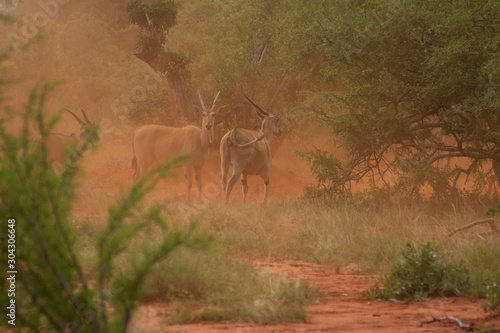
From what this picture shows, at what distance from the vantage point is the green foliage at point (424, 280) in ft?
16.7

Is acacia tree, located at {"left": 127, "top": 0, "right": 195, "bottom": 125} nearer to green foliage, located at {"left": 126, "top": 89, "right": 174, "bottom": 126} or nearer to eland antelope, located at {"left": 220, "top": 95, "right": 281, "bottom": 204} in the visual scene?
green foliage, located at {"left": 126, "top": 89, "right": 174, "bottom": 126}

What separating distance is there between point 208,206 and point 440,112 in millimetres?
4894

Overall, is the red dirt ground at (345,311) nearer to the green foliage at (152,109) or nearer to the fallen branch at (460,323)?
the fallen branch at (460,323)

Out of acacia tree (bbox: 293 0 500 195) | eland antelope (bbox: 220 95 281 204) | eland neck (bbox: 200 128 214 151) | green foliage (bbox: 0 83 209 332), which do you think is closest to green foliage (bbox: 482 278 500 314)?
green foliage (bbox: 0 83 209 332)

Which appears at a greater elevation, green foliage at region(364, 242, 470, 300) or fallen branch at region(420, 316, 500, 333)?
green foliage at region(364, 242, 470, 300)

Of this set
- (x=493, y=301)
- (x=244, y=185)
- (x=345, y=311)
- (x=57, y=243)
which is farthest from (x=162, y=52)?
(x=57, y=243)

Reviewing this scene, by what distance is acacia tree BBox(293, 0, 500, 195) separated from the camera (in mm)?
9188

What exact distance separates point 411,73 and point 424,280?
20.4ft

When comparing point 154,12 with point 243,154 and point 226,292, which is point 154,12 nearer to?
point 243,154

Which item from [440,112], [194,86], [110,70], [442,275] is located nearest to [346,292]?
[442,275]

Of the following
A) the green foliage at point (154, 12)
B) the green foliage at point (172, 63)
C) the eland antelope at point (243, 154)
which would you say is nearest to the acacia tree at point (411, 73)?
the eland antelope at point (243, 154)

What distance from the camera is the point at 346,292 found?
5410 mm

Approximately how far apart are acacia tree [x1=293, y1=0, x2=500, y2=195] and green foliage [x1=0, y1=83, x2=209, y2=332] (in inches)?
277

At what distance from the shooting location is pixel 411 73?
1052 cm
